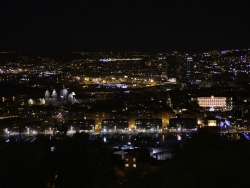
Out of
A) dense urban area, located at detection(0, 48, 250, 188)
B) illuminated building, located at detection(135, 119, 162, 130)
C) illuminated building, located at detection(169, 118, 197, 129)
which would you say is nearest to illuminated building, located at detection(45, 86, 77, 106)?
dense urban area, located at detection(0, 48, 250, 188)

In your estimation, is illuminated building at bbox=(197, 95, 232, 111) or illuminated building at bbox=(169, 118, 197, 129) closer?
illuminated building at bbox=(169, 118, 197, 129)

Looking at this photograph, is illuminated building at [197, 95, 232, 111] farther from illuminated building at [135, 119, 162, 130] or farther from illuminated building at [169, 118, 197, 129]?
illuminated building at [135, 119, 162, 130]

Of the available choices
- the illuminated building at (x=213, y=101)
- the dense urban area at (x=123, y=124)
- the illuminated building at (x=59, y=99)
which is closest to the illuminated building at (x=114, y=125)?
the dense urban area at (x=123, y=124)

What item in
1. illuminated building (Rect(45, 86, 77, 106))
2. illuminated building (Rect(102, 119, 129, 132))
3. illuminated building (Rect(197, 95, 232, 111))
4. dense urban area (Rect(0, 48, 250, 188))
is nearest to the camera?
dense urban area (Rect(0, 48, 250, 188))

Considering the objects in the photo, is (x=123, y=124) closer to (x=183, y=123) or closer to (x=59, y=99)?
(x=183, y=123)

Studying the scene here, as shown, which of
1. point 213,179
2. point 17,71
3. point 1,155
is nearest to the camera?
point 213,179

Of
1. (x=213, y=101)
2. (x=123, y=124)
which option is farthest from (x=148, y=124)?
(x=213, y=101)

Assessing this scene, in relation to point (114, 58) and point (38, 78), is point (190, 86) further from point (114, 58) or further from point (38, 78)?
point (114, 58)

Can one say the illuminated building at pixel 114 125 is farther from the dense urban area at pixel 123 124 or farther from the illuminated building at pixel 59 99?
the illuminated building at pixel 59 99

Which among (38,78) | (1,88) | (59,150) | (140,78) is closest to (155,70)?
A: (140,78)
